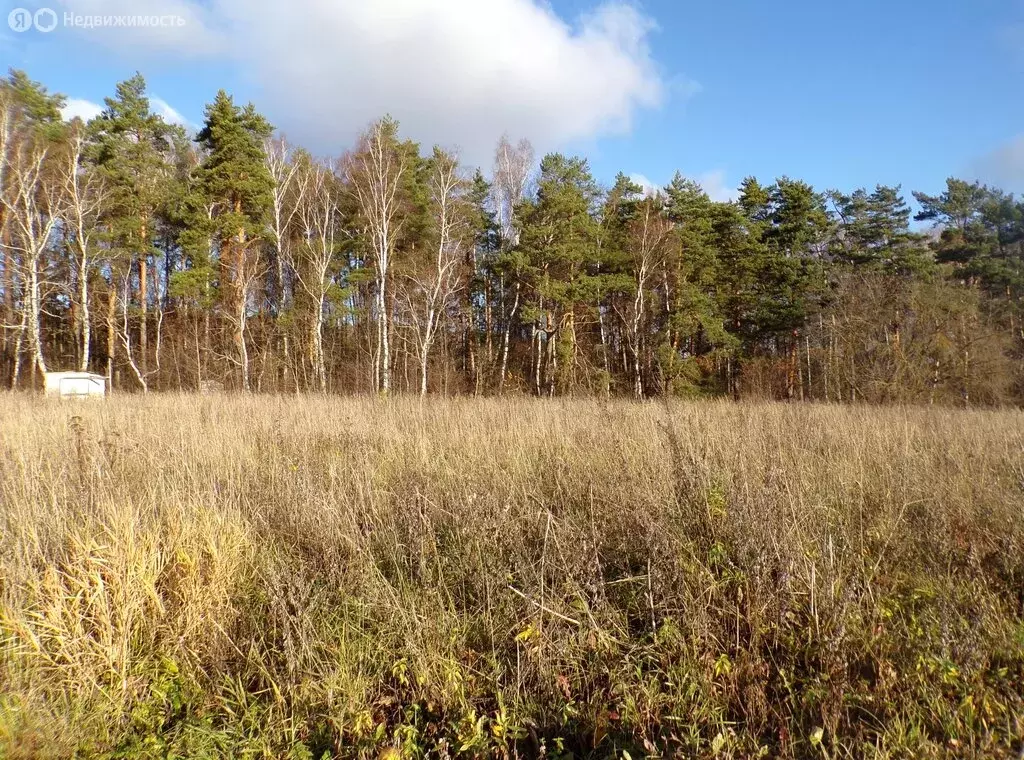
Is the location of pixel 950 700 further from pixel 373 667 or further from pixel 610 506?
pixel 373 667

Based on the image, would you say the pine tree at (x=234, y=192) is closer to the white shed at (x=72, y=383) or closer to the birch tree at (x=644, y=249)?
the white shed at (x=72, y=383)

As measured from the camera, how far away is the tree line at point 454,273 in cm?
1919

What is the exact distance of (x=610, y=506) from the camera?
3562 millimetres

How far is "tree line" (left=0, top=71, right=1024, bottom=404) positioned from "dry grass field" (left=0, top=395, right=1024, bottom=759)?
14398 mm

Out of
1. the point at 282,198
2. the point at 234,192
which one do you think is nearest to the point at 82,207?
the point at 234,192

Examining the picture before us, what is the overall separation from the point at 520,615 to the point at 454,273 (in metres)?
22.7

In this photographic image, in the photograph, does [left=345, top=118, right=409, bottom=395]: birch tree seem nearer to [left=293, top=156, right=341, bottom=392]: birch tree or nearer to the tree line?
the tree line

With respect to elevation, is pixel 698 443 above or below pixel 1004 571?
above

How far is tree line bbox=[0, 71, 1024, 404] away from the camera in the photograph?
1919 centimetres

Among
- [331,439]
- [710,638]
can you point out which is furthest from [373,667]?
[331,439]

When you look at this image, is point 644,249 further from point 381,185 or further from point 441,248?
point 381,185

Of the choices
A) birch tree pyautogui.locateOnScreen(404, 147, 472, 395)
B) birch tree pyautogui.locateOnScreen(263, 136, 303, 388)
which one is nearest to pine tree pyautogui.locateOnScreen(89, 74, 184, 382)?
birch tree pyautogui.locateOnScreen(263, 136, 303, 388)

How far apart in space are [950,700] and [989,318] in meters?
26.9

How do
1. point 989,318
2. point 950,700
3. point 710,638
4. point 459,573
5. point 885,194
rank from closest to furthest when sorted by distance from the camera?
point 950,700 → point 710,638 → point 459,573 → point 989,318 → point 885,194
